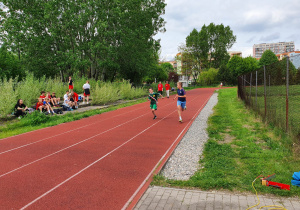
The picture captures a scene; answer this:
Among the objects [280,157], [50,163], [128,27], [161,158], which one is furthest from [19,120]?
[128,27]

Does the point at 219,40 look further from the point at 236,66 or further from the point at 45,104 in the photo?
the point at 45,104

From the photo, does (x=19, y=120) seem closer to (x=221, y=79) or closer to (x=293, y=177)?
(x=293, y=177)

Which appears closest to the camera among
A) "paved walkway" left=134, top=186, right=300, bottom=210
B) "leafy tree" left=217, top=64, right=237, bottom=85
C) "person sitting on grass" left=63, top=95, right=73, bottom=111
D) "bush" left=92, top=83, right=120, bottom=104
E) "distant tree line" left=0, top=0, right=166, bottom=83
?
"paved walkway" left=134, top=186, right=300, bottom=210

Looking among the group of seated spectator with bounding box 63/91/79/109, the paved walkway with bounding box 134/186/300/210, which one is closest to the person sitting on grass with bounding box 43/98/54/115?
the group of seated spectator with bounding box 63/91/79/109

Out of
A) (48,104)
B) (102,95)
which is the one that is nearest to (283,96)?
(48,104)

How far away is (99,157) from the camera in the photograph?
6344 millimetres

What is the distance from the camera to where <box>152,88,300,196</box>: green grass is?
4.42 meters

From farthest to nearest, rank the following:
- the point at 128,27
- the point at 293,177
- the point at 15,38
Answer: the point at 128,27 → the point at 15,38 → the point at 293,177

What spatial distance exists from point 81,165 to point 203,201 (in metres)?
3.17

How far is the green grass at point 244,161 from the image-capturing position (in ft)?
14.5

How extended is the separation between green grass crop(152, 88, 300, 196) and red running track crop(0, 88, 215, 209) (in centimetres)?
93

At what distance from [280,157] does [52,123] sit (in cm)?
967

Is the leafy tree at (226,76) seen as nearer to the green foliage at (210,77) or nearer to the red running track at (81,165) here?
the green foliage at (210,77)

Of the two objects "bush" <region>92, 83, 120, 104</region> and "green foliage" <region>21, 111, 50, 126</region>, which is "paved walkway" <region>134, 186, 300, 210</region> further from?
"bush" <region>92, 83, 120, 104</region>
